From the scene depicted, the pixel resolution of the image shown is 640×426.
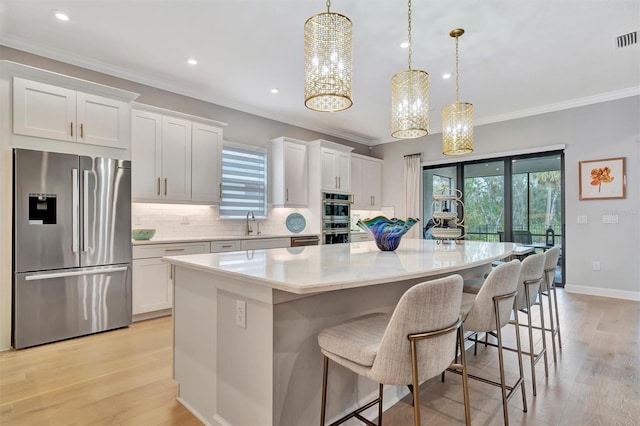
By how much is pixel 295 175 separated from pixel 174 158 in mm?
1973

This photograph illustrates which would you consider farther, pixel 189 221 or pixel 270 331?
pixel 189 221

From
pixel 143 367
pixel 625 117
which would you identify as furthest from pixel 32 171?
pixel 625 117

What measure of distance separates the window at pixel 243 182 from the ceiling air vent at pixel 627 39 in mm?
4405

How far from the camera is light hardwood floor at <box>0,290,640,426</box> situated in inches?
73.6

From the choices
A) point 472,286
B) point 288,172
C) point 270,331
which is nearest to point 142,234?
point 288,172

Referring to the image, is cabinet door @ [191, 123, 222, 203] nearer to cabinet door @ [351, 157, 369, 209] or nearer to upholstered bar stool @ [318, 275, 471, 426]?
cabinet door @ [351, 157, 369, 209]

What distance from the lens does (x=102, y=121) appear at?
335cm

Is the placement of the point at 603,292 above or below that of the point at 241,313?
below

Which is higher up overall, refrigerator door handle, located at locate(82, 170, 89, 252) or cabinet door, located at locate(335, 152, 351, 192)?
cabinet door, located at locate(335, 152, 351, 192)

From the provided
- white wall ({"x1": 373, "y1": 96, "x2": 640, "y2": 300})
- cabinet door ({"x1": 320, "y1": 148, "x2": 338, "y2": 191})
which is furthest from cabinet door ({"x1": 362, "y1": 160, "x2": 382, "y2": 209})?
white wall ({"x1": 373, "y1": 96, "x2": 640, "y2": 300})

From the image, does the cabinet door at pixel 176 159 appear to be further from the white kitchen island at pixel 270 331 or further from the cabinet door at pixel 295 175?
the white kitchen island at pixel 270 331

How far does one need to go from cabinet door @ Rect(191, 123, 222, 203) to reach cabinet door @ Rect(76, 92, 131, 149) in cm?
86

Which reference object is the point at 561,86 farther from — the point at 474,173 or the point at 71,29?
the point at 71,29

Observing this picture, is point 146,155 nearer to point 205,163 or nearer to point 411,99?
point 205,163
